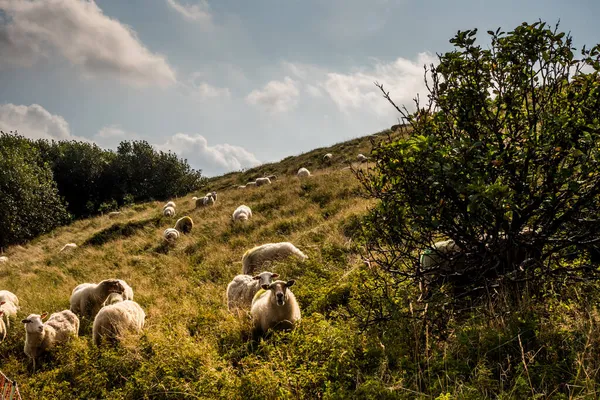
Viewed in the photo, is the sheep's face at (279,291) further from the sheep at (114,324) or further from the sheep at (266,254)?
the sheep at (266,254)

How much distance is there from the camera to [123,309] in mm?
7793

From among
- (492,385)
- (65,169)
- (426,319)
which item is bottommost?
(492,385)

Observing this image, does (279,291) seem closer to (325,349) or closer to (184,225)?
(325,349)

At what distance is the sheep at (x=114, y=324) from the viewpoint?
7336 millimetres

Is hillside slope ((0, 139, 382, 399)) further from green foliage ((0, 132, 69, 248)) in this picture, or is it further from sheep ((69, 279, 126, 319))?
green foliage ((0, 132, 69, 248))

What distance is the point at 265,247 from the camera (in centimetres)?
1080

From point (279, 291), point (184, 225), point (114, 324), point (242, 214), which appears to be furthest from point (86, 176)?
point (279, 291)

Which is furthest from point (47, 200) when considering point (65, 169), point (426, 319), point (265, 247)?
point (426, 319)

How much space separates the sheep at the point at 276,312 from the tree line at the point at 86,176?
113 feet

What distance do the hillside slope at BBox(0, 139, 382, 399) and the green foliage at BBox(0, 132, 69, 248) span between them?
14568mm

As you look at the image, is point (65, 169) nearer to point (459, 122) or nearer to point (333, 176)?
point (333, 176)

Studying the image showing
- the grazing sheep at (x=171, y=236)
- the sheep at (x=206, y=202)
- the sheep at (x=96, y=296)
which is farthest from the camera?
the sheep at (x=206, y=202)

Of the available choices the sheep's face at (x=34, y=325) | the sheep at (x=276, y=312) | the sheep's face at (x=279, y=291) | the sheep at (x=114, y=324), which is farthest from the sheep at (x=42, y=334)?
the sheep's face at (x=279, y=291)

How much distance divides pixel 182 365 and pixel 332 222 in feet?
24.6
